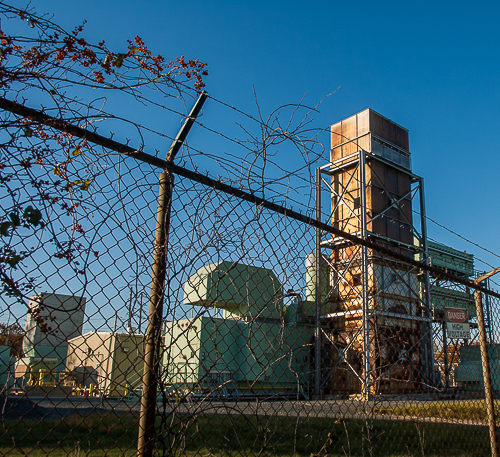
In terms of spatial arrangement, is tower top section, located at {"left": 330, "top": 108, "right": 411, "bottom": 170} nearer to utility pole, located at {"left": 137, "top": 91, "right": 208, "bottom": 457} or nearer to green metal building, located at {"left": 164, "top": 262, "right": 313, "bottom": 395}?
green metal building, located at {"left": 164, "top": 262, "right": 313, "bottom": 395}

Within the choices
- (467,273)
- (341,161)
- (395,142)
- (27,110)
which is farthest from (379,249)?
(467,273)

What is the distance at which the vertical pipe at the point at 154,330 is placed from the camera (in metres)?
1.97

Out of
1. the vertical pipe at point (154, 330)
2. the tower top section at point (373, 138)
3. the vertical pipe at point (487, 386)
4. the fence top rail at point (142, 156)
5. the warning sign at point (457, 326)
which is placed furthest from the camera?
the tower top section at point (373, 138)

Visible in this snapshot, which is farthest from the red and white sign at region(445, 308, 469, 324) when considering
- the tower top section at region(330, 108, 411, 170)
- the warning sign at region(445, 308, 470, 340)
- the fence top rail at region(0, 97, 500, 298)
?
the tower top section at region(330, 108, 411, 170)

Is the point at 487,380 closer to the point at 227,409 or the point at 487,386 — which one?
the point at 487,386

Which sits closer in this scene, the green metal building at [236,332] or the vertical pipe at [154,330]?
the vertical pipe at [154,330]

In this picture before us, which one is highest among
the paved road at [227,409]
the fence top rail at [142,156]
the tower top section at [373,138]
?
the tower top section at [373,138]

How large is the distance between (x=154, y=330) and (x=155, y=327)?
0.6 inches

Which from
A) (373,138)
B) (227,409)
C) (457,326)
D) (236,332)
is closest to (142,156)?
(227,409)

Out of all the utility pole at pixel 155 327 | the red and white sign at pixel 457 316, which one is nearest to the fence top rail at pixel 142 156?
the utility pole at pixel 155 327

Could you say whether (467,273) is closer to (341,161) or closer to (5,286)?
(341,161)

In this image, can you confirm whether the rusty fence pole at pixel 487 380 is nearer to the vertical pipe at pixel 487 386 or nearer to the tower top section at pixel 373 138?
the vertical pipe at pixel 487 386

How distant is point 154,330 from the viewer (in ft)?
6.71

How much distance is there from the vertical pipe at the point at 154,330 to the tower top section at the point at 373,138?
647 inches
